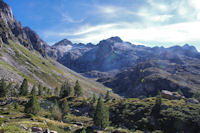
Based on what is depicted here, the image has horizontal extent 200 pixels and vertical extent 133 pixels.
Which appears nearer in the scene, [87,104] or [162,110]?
[162,110]

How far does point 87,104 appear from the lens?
267 ft

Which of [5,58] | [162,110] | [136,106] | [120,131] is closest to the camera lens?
[120,131]

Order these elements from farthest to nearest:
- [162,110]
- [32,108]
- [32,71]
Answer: [32,71] → [162,110] → [32,108]

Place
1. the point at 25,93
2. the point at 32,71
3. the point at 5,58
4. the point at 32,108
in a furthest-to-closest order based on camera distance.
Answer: the point at 32,71 → the point at 5,58 → the point at 25,93 → the point at 32,108

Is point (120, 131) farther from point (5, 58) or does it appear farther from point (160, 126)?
point (5, 58)

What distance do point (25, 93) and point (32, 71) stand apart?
112m

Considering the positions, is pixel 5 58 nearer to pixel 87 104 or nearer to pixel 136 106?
pixel 87 104

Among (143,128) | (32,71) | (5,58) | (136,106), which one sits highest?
(5,58)

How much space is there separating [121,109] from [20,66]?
569ft

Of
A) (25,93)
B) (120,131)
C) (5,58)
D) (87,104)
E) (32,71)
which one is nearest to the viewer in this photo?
(120,131)

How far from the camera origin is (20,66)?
190 metres

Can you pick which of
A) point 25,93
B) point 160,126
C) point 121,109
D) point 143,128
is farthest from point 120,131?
point 25,93

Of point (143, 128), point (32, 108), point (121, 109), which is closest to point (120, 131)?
point (143, 128)

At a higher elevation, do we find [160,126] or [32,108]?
[32,108]
